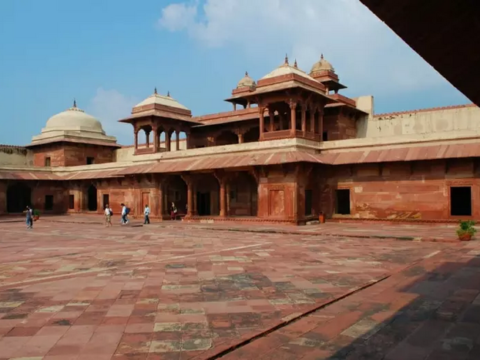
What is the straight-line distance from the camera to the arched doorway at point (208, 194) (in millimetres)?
27297

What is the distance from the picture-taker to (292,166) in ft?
66.9

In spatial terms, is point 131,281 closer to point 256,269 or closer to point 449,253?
point 256,269

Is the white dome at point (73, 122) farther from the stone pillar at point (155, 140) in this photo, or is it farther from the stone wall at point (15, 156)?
the stone pillar at point (155, 140)

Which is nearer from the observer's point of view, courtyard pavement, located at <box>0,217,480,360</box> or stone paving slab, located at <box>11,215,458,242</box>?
courtyard pavement, located at <box>0,217,480,360</box>

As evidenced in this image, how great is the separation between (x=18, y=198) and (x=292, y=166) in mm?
25976

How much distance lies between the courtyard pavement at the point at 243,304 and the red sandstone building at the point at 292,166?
767 cm

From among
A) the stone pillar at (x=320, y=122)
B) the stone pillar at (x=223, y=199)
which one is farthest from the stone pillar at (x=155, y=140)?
the stone pillar at (x=320, y=122)

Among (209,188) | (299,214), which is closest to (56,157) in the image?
(209,188)

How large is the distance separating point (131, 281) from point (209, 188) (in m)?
19.7

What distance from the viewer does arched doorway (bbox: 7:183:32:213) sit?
3575cm

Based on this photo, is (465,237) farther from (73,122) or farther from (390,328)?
(73,122)

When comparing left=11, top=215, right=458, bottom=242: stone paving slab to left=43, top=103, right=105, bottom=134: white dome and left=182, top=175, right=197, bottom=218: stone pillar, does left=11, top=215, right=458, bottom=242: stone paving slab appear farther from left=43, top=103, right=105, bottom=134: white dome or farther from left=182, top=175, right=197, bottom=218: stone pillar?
left=43, top=103, right=105, bottom=134: white dome

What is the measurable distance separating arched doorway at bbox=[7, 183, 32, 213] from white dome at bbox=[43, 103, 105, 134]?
224 inches

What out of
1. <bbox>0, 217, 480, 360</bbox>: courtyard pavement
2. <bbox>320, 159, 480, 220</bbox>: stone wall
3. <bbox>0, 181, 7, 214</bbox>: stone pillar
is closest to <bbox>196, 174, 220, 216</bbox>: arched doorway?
<bbox>320, 159, 480, 220</bbox>: stone wall
